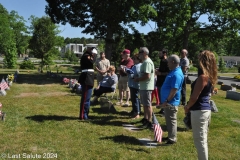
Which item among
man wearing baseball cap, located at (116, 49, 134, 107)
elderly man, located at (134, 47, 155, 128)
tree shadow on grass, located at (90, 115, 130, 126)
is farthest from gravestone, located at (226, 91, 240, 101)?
elderly man, located at (134, 47, 155, 128)

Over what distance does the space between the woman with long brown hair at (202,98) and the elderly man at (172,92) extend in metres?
0.82

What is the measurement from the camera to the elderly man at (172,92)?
4.68 metres

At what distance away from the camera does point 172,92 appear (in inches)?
183

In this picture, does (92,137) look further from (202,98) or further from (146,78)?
(202,98)

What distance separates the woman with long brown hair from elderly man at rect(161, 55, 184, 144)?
0.82m

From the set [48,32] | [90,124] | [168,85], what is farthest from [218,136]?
[48,32]

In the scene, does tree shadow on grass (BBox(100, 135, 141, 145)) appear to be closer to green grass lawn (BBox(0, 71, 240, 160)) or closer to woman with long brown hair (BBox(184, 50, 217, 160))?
green grass lawn (BBox(0, 71, 240, 160))

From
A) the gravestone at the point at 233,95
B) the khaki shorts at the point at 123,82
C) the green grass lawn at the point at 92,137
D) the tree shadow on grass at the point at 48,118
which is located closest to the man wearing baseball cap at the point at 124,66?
the khaki shorts at the point at 123,82

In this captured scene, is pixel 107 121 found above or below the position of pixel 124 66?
below

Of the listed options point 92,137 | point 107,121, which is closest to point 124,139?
point 92,137

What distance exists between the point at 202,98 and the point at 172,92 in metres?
0.85

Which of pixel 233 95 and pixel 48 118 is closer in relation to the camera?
pixel 48 118

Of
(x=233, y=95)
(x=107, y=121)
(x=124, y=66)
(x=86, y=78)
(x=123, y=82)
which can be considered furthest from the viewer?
(x=233, y=95)

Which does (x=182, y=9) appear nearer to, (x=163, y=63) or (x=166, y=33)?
(x=166, y=33)
